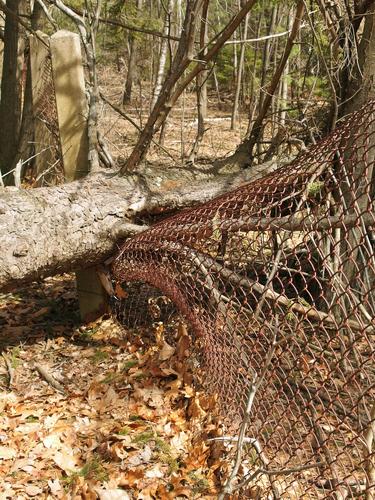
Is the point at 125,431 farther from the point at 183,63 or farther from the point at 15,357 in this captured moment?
the point at 183,63

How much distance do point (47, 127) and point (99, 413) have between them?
3272 mm

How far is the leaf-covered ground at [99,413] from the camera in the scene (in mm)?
2848

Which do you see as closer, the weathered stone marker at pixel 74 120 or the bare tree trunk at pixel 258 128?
the weathered stone marker at pixel 74 120

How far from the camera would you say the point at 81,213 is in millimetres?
3768

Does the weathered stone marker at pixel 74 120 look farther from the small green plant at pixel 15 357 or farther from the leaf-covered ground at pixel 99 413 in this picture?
the small green plant at pixel 15 357

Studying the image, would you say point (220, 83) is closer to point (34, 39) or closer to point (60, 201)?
point (34, 39)

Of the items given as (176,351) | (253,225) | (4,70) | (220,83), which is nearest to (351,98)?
(253,225)

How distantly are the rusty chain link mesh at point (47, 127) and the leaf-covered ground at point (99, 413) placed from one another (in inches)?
55.2

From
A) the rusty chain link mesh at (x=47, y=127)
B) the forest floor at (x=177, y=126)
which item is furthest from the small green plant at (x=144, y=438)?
the forest floor at (x=177, y=126)

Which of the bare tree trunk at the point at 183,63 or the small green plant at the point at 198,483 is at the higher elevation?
the bare tree trunk at the point at 183,63

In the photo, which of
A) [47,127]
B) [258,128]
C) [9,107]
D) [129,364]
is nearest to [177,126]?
[9,107]

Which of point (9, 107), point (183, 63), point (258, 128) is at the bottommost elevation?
point (9, 107)

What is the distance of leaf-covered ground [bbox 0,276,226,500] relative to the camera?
2848 mm

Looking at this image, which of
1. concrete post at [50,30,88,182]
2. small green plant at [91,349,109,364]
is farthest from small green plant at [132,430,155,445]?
concrete post at [50,30,88,182]
